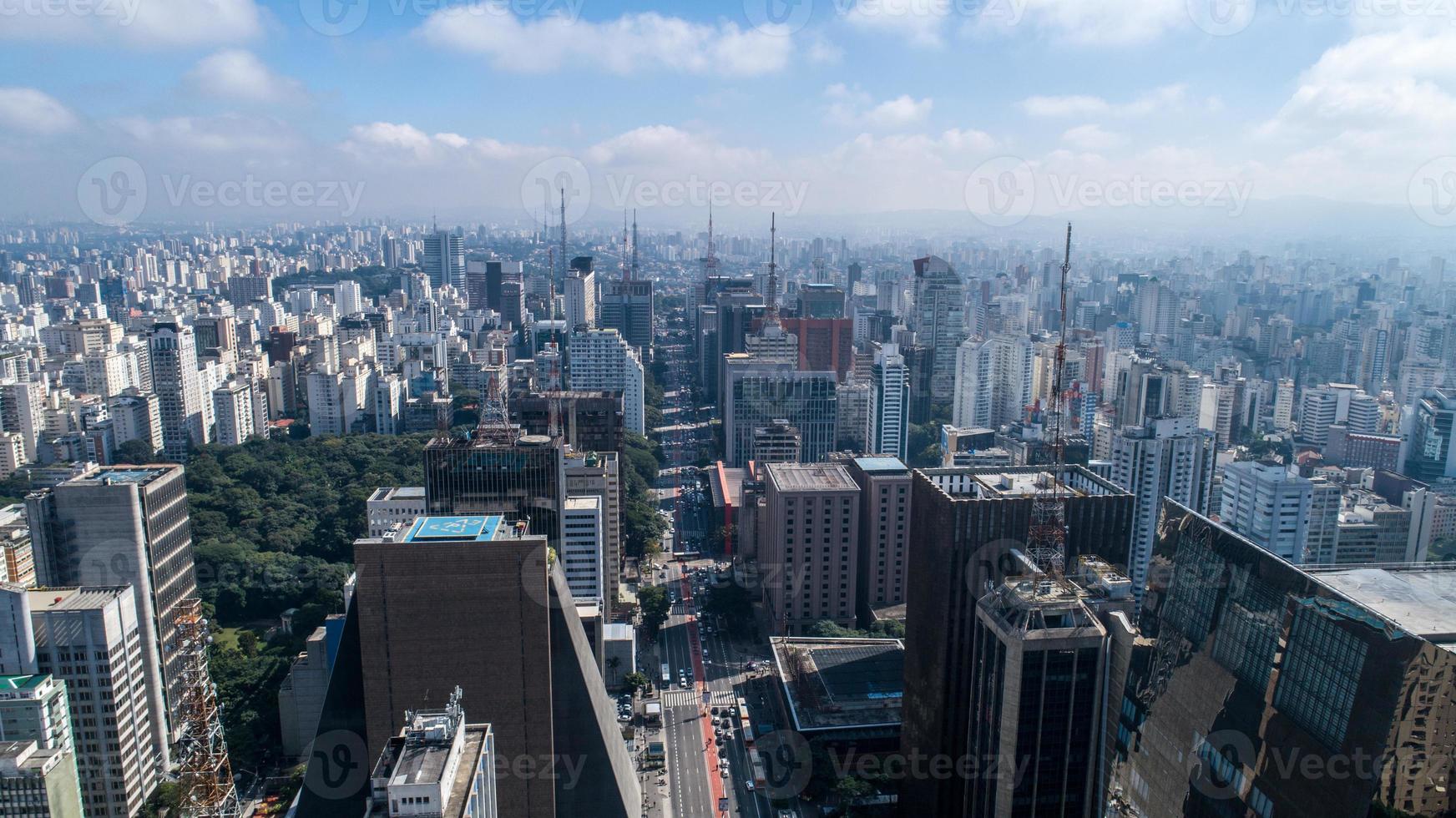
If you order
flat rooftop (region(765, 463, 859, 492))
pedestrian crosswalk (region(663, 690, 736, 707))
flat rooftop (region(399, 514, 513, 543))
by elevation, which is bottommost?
pedestrian crosswalk (region(663, 690, 736, 707))

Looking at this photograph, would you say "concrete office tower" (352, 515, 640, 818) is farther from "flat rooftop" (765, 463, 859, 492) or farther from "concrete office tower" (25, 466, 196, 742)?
"flat rooftop" (765, 463, 859, 492)

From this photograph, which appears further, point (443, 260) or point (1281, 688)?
point (443, 260)

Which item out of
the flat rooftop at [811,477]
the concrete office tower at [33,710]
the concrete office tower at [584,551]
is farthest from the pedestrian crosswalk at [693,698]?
the concrete office tower at [33,710]

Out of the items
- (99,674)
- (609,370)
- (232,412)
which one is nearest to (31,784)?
(99,674)

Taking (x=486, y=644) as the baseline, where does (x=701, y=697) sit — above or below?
below

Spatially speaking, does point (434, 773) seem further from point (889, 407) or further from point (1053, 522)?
point (889, 407)

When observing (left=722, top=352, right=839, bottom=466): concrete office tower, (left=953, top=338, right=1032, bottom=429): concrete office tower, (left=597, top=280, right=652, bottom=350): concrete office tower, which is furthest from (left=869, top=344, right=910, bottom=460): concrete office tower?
(left=597, top=280, right=652, bottom=350): concrete office tower
